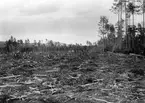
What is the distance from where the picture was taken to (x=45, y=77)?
699 cm

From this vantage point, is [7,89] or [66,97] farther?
[7,89]

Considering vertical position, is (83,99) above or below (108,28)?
below

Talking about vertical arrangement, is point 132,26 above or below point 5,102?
above

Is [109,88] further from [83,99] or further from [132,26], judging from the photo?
[132,26]

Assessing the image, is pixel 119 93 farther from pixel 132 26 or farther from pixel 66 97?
pixel 132 26

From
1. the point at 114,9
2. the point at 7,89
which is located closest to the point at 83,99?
the point at 7,89

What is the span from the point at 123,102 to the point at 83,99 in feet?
3.11

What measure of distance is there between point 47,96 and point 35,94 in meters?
0.40

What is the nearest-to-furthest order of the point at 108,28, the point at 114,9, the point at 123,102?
1. the point at 123,102
2. the point at 114,9
3. the point at 108,28

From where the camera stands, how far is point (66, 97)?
4613 millimetres

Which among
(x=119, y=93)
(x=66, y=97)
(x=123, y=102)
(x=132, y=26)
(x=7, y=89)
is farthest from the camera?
(x=132, y=26)

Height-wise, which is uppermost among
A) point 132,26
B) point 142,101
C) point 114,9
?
point 114,9

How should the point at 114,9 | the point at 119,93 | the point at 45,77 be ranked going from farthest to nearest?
the point at 114,9, the point at 45,77, the point at 119,93

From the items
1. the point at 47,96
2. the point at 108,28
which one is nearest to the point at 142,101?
the point at 47,96
